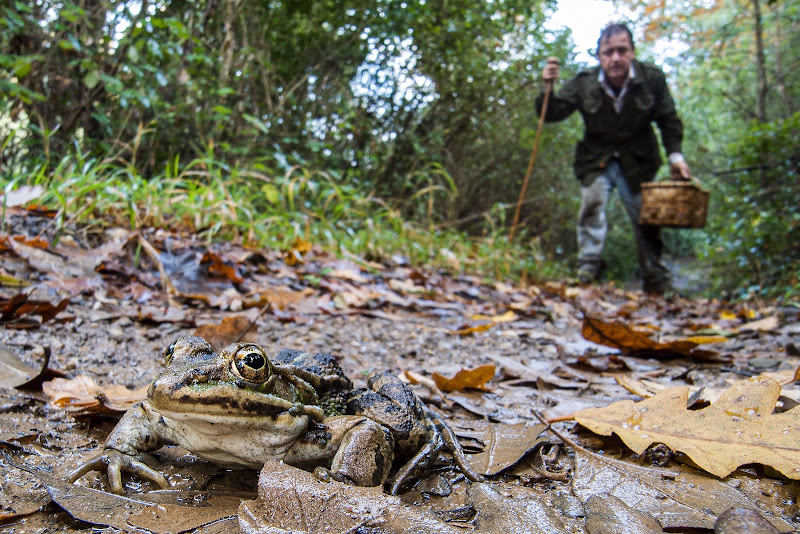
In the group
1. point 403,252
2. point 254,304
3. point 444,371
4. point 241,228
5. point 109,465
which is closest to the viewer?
point 109,465

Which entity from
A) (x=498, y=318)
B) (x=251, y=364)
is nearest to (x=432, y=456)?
(x=251, y=364)

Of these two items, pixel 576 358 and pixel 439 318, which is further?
pixel 439 318

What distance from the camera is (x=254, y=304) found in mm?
3342

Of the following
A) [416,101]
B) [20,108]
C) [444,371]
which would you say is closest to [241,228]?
[20,108]

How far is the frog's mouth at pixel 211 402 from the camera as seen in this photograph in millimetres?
1174

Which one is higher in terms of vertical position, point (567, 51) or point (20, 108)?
point (567, 51)

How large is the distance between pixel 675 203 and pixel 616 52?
6.60ft

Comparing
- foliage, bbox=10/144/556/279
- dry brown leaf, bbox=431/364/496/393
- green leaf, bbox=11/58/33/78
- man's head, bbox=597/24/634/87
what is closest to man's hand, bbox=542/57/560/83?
man's head, bbox=597/24/634/87

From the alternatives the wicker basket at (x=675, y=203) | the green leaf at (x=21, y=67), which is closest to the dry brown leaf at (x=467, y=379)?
the green leaf at (x=21, y=67)

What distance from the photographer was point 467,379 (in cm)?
220

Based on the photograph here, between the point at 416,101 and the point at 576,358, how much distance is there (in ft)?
21.6

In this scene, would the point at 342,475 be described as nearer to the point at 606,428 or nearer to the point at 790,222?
the point at 606,428

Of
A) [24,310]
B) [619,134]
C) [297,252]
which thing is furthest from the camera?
[619,134]

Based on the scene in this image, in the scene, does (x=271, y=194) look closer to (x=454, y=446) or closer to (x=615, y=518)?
(x=454, y=446)
